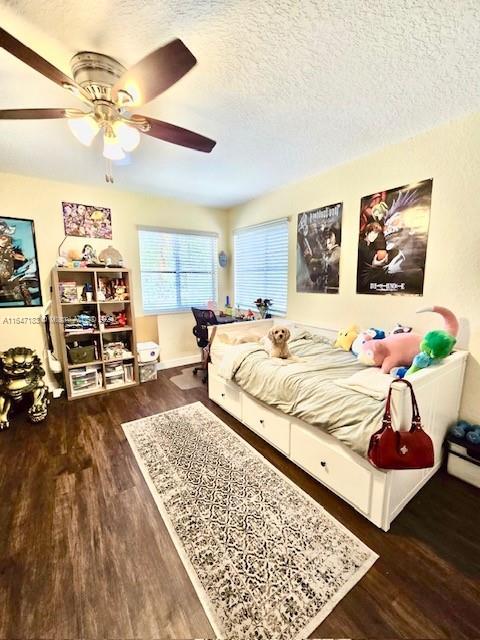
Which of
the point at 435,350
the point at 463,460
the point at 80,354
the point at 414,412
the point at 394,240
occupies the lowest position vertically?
the point at 463,460

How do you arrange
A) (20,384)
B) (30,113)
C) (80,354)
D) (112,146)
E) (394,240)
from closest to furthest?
(30,113) < (112,146) < (394,240) < (20,384) < (80,354)

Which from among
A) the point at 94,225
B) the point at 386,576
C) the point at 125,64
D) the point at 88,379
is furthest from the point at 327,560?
the point at 94,225

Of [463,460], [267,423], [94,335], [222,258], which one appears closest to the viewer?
[463,460]

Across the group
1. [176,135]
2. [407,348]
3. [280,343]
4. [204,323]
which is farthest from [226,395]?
[176,135]

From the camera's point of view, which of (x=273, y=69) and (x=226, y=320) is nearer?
(x=273, y=69)

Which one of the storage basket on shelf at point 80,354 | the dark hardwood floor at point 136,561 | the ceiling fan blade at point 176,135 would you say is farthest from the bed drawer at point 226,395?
the ceiling fan blade at point 176,135

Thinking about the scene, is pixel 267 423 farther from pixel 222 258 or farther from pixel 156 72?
pixel 222 258

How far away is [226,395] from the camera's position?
268 cm

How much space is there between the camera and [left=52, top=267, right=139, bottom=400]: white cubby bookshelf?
307cm

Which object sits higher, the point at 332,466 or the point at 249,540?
the point at 332,466

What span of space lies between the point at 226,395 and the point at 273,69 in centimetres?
250

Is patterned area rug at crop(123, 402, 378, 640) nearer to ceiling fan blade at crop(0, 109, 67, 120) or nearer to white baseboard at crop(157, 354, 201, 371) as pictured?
white baseboard at crop(157, 354, 201, 371)

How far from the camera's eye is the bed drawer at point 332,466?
150cm

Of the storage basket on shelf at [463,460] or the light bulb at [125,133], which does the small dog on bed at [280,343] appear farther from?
the light bulb at [125,133]
